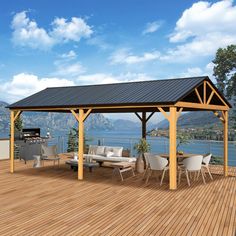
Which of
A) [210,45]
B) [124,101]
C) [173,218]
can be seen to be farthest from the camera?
[210,45]

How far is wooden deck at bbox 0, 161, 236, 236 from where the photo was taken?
503 cm

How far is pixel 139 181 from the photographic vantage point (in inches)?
356

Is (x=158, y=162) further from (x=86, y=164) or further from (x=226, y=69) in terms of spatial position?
(x=226, y=69)

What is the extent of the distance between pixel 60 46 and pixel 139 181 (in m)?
46.9

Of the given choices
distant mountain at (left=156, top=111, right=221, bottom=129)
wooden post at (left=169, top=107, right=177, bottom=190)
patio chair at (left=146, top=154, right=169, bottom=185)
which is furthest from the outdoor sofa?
distant mountain at (left=156, top=111, right=221, bottom=129)

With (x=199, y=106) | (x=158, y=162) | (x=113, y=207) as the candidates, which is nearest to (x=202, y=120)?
(x=199, y=106)

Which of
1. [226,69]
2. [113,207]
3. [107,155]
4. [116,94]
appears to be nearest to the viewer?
[113,207]

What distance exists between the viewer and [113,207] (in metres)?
6.28

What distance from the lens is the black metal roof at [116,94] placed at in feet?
27.9

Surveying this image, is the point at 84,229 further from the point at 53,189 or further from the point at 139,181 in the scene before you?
the point at 139,181

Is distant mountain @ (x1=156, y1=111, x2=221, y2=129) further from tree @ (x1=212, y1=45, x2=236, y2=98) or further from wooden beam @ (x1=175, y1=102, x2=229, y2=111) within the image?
wooden beam @ (x1=175, y1=102, x2=229, y2=111)

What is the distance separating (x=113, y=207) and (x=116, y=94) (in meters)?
4.23

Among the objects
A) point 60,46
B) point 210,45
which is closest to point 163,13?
point 210,45

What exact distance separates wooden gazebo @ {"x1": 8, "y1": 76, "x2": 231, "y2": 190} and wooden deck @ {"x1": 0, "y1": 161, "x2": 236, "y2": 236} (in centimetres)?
90
